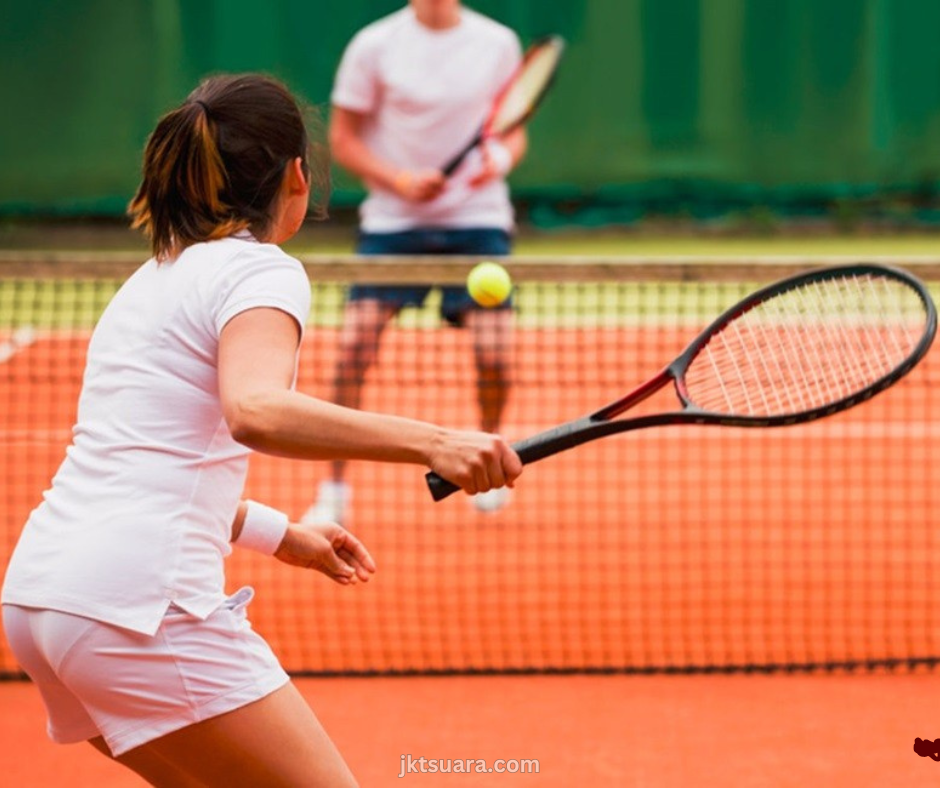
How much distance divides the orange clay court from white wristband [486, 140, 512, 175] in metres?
0.61

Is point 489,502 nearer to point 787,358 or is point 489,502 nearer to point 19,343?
point 787,358

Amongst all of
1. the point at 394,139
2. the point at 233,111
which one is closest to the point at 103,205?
the point at 394,139

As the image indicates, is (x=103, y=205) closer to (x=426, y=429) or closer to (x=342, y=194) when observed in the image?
(x=342, y=194)

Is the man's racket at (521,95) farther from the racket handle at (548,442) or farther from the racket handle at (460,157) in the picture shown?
the racket handle at (548,442)

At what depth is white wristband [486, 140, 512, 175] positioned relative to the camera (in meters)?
5.07

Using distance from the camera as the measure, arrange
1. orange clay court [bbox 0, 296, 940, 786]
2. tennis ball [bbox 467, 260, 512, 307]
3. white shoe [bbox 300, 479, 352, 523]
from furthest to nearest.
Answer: white shoe [bbox 300, 479, 352, 523] → tennis ball [bbox 467, 260, 512, 307] → orange clay court [bbox 0, 296, 940, 786]

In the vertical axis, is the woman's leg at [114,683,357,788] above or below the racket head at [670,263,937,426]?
below

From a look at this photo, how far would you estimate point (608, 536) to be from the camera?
4.69 meters

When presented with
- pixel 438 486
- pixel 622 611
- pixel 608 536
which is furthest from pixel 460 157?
pixel 438 486

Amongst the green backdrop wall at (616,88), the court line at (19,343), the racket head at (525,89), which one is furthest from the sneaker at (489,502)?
the green backdrop wall at (616,88)

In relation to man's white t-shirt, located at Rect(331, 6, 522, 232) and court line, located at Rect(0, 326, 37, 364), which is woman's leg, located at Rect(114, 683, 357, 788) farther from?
court line, located at Rect(0, 326, 37, 364)

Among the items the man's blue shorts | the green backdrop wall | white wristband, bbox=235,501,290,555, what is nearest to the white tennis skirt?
white wristband, bbox=235,501,290,555

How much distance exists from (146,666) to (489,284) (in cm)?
231

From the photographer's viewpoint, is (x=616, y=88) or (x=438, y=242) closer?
(x=438, y=242)
